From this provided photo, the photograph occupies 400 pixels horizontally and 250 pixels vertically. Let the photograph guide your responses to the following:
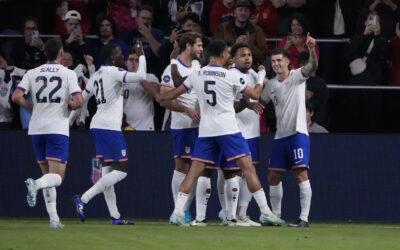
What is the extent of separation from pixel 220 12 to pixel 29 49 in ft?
10.4

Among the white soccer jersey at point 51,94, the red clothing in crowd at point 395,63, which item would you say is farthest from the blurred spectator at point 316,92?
the white soccer jersey at point 51,94

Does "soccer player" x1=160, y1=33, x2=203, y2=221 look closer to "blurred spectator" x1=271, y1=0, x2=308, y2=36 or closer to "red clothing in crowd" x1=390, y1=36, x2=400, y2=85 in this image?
"blurred spectator" x1=271, y1=0, x2=308, y2=36

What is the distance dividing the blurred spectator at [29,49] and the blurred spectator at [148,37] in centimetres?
142

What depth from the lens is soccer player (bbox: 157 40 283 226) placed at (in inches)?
663

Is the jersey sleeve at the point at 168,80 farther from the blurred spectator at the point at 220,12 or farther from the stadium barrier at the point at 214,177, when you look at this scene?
the blurred spectator at the point at 220,12

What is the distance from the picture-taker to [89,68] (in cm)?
2073

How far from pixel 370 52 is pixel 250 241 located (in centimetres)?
698

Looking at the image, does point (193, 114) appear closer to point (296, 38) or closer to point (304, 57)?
point (304, 57)

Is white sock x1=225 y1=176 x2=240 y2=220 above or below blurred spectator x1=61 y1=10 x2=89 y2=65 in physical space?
below

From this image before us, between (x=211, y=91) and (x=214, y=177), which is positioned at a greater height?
(x=211, y=91)

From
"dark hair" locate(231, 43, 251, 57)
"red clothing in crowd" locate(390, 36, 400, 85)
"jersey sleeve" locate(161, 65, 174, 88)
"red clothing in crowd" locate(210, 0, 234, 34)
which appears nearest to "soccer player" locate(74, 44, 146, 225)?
"jersey sleeve" locate(161, 65, 174, 88)

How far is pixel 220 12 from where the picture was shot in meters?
21.5

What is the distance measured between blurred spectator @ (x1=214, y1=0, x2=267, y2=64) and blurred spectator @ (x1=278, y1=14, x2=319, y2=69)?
40 centimetres

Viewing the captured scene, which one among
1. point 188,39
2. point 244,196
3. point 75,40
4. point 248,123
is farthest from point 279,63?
point 75,40
